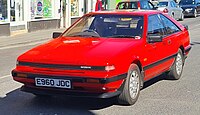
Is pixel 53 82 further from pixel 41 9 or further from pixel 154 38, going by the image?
pixel 41 9

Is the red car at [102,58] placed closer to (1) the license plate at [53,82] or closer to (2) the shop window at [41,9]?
(1) the license plate at [53,82]

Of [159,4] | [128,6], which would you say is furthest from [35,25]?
[159,4]

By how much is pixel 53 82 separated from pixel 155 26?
2.47m

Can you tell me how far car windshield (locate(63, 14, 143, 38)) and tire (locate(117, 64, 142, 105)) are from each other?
71cm

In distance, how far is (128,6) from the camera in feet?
77.4

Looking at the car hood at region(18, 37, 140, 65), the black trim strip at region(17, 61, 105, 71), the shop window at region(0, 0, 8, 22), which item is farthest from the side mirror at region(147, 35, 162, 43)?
the shop window at region(0, 0, 8, 22)

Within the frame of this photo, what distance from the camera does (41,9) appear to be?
20.5 meters

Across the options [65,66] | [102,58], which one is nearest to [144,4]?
[102,58]

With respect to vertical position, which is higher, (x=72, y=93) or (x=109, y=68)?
(x=109, y=68)

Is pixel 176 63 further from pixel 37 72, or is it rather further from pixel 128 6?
pixel 128 6

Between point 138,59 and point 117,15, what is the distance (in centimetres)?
114

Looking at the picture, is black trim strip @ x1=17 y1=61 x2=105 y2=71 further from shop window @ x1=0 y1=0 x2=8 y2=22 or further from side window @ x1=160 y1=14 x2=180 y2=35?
shop window @ x1=0 y1=0 x2=8 y2=22

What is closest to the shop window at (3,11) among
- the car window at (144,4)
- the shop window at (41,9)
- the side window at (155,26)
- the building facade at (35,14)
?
the building facade at (35,14)

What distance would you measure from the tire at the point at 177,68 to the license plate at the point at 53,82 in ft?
10.1
